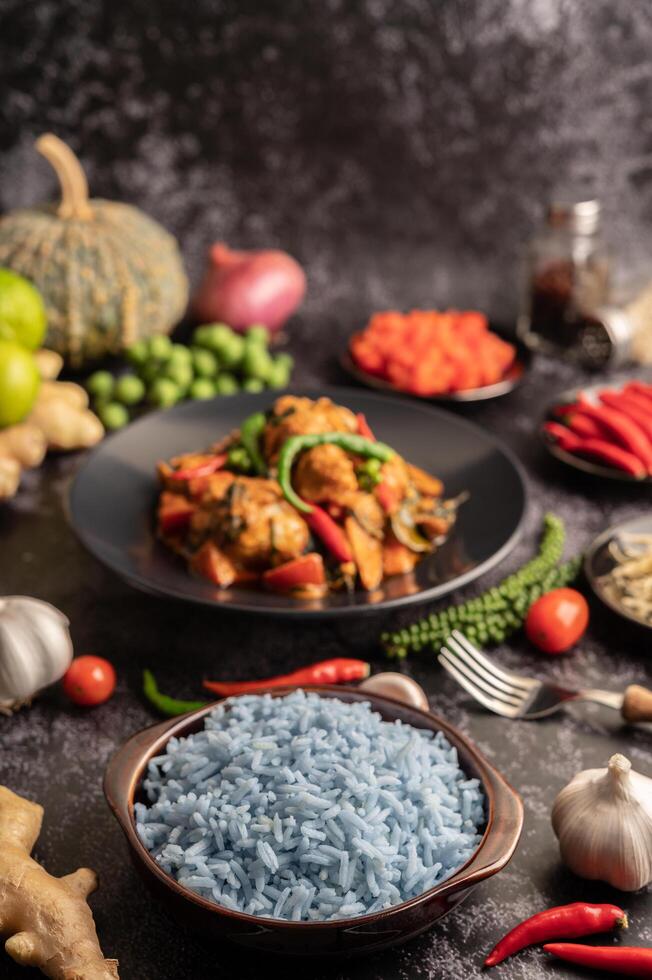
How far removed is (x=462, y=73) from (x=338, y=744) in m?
2.96

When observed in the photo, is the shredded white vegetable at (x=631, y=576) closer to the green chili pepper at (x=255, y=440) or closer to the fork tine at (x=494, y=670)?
the fork tine at (x=494, y=670)

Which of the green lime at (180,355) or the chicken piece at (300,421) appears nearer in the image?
the chicken piece at (300,421)

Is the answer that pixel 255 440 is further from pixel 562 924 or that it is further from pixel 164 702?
pixel 562 924

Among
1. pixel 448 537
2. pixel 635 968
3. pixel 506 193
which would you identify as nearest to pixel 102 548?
pixel 448 537

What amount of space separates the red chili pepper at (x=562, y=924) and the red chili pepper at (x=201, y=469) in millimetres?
1167

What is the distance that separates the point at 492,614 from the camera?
2146 mm

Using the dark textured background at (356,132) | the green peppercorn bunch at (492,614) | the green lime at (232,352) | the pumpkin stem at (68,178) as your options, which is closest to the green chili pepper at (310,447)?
the green peppercorn bunch at (492,614)

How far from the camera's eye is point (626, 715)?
1.87 meters

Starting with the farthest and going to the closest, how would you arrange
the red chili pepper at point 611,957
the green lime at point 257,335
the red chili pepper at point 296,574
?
the green lime at point 257,335, the red chili pepper at point 296,574, the red chili pepper at point 611,957

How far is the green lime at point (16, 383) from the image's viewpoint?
106 inches

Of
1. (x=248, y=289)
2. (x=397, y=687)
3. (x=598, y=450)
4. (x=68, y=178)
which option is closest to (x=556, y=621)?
(x=397, y=687)

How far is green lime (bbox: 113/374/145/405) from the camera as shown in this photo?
309cm

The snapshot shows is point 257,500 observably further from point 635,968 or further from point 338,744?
point 635,968

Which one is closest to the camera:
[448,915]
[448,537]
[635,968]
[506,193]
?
Result: [635,968]
